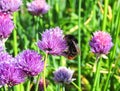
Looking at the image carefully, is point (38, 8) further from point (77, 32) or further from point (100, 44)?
point (77, 32)

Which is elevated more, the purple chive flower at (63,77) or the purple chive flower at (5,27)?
the purple chive flower at (5,27)

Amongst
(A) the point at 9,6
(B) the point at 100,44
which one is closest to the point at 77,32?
(A) the point at 9,6

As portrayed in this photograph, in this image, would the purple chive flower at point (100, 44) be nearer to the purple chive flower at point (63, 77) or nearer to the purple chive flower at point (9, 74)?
the purple chive flower at point (63, 77)

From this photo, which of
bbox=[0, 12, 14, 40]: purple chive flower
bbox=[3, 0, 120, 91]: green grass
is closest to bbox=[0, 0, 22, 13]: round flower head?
bbox=[0, 12, 14, 40]: purple chive flower

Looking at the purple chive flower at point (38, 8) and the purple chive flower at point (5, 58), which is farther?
the purple chive flower at point (38, 8)

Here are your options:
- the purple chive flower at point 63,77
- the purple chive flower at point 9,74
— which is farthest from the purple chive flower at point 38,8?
the purple chive flower at point 9,74

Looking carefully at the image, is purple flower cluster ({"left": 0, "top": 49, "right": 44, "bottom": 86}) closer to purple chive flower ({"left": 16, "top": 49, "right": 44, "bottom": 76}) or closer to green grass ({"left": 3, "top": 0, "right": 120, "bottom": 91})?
purple chive flower ({"left": 16, "top": 49, "right": 44, "bottom": 76})

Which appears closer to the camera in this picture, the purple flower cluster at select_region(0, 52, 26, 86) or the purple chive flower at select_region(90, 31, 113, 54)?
the purple flower cluster at select_region(0, 52, 26, 86)
